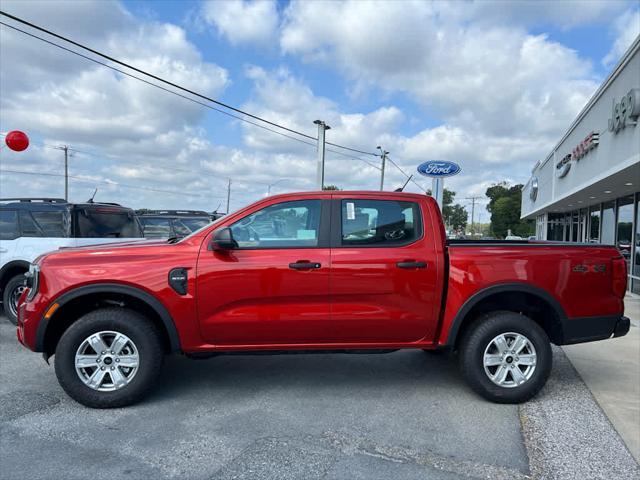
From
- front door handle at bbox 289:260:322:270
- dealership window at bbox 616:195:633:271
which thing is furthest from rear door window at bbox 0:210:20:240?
dealership window at bbox 616:195:633:271

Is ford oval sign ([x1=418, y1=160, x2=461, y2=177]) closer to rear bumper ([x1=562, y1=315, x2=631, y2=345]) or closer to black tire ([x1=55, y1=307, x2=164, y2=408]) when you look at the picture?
rear bumper ([x1=562, y1=315, x2=631, y2=345])

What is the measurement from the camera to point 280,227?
4340mm

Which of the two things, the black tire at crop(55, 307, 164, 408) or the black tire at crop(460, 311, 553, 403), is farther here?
the black tire at crop(460, 311, 553, 403)

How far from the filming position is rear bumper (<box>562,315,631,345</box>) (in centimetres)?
450

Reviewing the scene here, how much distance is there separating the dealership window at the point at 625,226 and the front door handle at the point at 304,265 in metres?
12.6

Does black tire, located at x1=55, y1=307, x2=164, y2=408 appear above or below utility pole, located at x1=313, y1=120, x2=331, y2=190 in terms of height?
Result: below

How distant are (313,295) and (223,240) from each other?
874mm

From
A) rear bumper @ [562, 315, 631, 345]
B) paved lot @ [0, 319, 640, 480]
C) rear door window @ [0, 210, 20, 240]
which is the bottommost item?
paved lot @ [0, 319, 640, 480]

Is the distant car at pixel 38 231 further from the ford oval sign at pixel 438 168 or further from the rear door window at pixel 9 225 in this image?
the ford oval sign at pixel 438 168

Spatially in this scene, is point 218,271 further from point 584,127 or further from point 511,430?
point 584,127

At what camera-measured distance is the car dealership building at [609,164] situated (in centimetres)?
1034

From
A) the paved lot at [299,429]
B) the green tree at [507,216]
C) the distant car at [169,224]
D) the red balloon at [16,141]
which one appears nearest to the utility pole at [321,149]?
the distant car at [169,224]

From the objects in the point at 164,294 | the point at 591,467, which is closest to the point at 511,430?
the point at 591,467

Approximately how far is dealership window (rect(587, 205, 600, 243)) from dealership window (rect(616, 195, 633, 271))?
11.5ft
